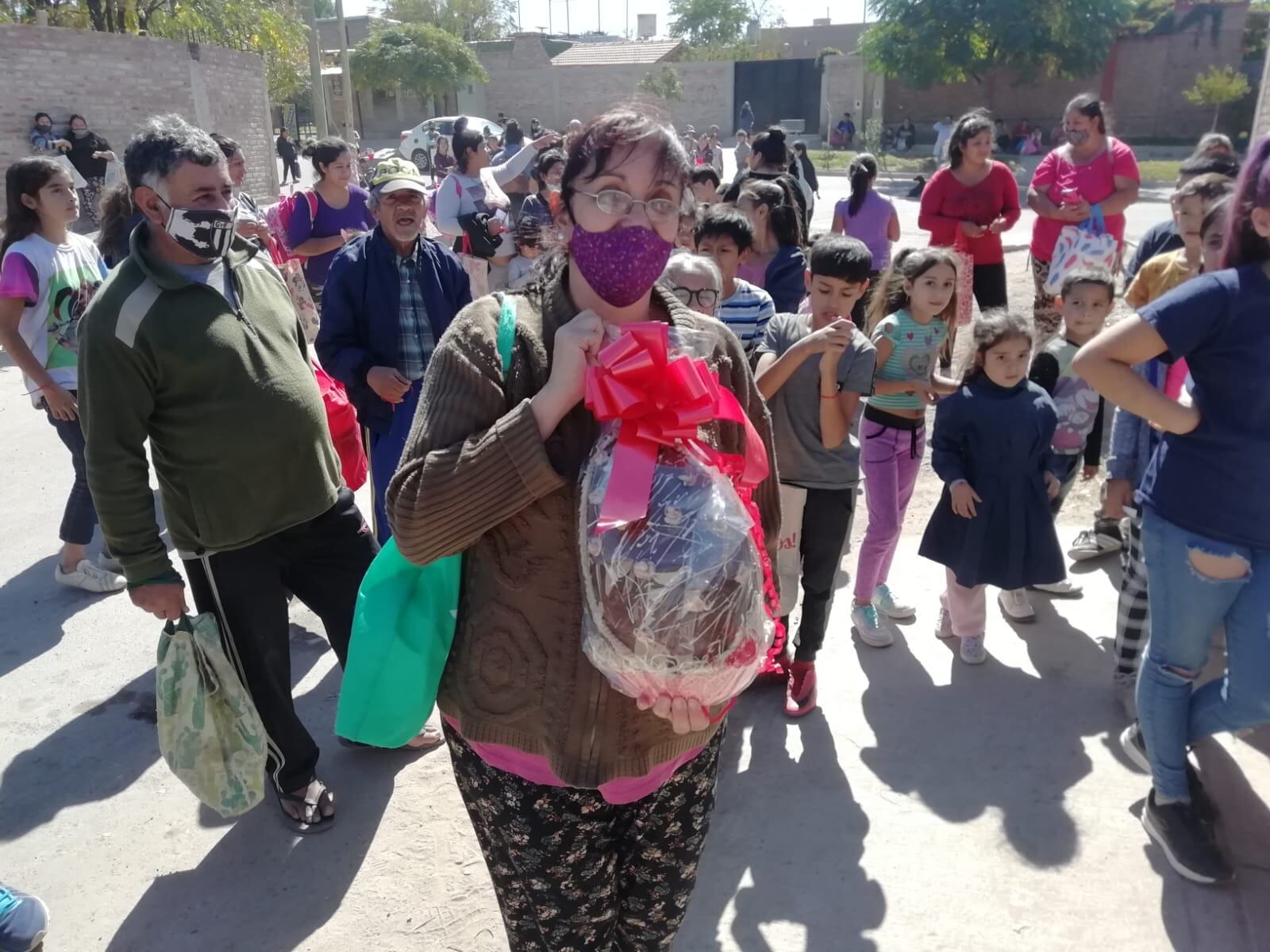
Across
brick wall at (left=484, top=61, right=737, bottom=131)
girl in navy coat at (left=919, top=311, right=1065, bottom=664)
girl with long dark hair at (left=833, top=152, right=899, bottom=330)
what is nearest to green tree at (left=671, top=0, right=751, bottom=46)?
brick wall at (left=484, top=61, right=737, bottom=131)

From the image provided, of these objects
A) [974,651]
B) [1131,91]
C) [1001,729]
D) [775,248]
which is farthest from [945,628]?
[1131,91]

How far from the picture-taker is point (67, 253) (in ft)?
14.1

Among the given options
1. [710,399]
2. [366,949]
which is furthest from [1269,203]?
[366,949]

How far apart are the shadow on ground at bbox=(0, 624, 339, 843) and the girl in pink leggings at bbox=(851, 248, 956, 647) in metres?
2.20

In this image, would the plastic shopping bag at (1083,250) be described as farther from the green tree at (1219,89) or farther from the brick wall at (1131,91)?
the brick wall at (1131,91)

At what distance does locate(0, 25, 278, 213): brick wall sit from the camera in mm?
16422

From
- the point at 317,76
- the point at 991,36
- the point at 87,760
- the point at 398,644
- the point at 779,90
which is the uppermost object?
the point at 991,36

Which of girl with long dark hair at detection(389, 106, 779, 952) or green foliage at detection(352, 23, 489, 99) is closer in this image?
girl with long dark hair at detection(389, 106, 779, 952)

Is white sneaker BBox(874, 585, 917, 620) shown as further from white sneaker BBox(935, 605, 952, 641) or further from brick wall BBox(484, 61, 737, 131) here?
brick wall BBox(484, 61, 737, 131)

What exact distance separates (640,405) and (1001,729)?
2.50 m

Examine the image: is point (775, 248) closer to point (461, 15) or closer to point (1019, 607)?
point (1019, 607)

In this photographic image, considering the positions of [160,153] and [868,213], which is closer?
[160,153]

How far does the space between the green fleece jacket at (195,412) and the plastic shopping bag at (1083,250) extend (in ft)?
14.4

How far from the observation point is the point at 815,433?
3.20m
